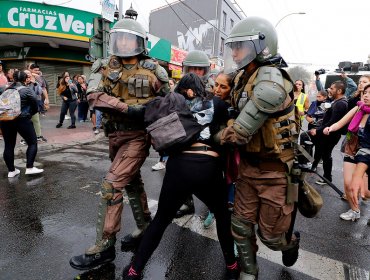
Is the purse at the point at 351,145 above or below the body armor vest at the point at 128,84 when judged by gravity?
below

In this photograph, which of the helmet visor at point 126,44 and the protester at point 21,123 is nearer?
the helmet visor at point 126,44

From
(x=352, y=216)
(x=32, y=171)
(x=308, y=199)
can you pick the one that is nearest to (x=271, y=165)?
(x=308, y=199)

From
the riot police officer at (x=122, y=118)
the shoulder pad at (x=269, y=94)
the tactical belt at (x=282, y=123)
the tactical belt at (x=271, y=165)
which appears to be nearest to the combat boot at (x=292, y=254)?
the tactical belt at (x=271, y=165)

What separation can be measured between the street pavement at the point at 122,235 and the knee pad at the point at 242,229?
53 cm

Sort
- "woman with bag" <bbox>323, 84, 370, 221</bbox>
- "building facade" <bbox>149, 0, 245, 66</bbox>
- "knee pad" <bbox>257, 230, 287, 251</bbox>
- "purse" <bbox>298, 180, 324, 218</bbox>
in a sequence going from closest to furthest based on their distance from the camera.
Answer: "knee pad" <bbox>257, 230, 287, 251</bbox>, "purse" <bbox>298, 180, 324, 218</bbox>, "woman with bag" <bbox>323, 84, 370, 221</bbox>, "building facade" <bbox>149, 0, 245, 66</bbox>

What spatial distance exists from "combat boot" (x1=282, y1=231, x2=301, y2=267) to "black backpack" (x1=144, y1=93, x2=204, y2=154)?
4.15 ft

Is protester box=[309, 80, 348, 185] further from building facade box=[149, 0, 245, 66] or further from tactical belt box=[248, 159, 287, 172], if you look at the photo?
building facade box=[149, 0, 245, 66]

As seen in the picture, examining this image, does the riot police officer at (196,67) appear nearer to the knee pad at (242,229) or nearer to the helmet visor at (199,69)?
the helmet visor at (199,69)

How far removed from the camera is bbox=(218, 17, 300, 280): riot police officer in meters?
1.86

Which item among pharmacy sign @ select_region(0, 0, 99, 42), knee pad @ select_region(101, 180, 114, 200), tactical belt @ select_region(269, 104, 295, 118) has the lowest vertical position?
knee pad @ select_region(101, 180, 114, 200)

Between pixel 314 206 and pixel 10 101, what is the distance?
441 cm

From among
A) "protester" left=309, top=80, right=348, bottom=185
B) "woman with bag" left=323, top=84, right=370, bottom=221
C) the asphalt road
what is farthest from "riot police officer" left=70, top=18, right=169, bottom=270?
"protester" left=309, top=80, right=348, bottom=185

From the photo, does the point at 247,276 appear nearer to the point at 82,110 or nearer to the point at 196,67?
the point at 196,67

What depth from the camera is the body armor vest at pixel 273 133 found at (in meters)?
1.96
